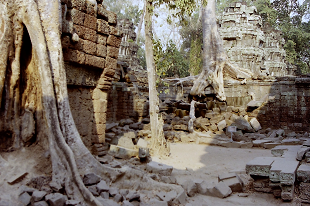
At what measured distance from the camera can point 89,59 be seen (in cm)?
500

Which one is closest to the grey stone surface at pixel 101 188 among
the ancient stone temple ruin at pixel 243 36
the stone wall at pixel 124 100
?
the stone wall at pixel 124 100

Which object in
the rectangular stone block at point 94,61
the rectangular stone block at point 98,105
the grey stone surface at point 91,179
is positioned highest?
the rectangular stone block at point 94,61

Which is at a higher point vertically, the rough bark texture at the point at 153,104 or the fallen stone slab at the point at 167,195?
the rough bark texture at the point at 153,104

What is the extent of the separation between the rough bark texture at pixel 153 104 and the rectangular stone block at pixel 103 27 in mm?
1856

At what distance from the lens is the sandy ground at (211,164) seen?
375 centimetres

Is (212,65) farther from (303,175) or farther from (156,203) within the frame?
(156,203)

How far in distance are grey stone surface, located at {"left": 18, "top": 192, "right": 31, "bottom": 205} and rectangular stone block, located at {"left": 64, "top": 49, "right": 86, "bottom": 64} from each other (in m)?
2.67

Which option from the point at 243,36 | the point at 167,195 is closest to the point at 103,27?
the point at 167,195

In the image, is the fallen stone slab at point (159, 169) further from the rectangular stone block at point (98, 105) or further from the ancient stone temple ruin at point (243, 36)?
the ancient stone temple ruin at point (243, 36)

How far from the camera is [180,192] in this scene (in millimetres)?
3693

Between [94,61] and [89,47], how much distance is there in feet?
0.94

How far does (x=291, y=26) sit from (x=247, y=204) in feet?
91.8

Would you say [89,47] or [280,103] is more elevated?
[89,47]

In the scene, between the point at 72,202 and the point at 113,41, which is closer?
the point at 72,202
